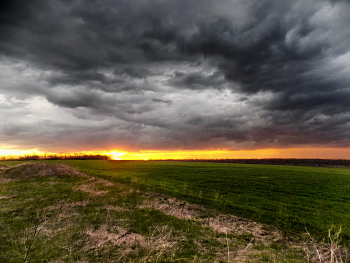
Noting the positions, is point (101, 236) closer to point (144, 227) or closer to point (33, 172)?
point (144, 227)

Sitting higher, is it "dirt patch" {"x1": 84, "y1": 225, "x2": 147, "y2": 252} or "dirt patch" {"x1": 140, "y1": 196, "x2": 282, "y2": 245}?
"dirt patch" {"x1": 84, "y1": 225, "x2": 147, "y2": 252}

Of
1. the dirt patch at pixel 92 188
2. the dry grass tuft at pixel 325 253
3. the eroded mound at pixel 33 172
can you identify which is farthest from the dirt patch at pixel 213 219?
the eroded mound at pixel 33 172

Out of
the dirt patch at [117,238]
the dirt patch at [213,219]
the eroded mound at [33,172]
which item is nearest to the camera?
the dirt patch at [117,238]

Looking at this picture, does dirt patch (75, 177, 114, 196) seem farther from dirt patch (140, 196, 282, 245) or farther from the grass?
dirt patch (140, 196, 282, 245)

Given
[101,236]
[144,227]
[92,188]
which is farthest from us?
[92,188]

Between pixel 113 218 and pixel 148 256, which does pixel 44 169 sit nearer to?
pixel 113 218

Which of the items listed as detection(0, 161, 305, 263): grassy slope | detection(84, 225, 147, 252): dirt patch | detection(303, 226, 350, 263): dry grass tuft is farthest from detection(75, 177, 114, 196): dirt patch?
detection(303, 226, 350, 263): dry grass tuft

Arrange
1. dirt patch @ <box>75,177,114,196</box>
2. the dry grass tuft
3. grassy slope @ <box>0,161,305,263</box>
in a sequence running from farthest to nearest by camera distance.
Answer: dirt patch @ <box>75,177,114,196</box> < the dry grass tuft < grassy slope @ <box>0,161,305,263</box>

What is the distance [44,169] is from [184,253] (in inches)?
1521

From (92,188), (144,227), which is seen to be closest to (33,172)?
(92,188)

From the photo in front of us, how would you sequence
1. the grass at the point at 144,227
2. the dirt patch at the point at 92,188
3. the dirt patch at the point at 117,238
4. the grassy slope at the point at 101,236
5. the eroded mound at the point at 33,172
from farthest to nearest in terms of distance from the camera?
the eroded mound at the point at 33,172 < the dirt patch at the point at 92,188 < the dirt patch at the point at 117,238 < the grass at the point at 144,227 < the grassy slope at the point at 101,236

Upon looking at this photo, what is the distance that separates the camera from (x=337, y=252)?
30.7ft

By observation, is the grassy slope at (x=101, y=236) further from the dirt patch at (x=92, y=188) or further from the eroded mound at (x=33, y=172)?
the eroded mound at (x=33, y=172)

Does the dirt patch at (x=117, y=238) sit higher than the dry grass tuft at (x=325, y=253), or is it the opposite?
the dirt patch at (x=117, y=238)
